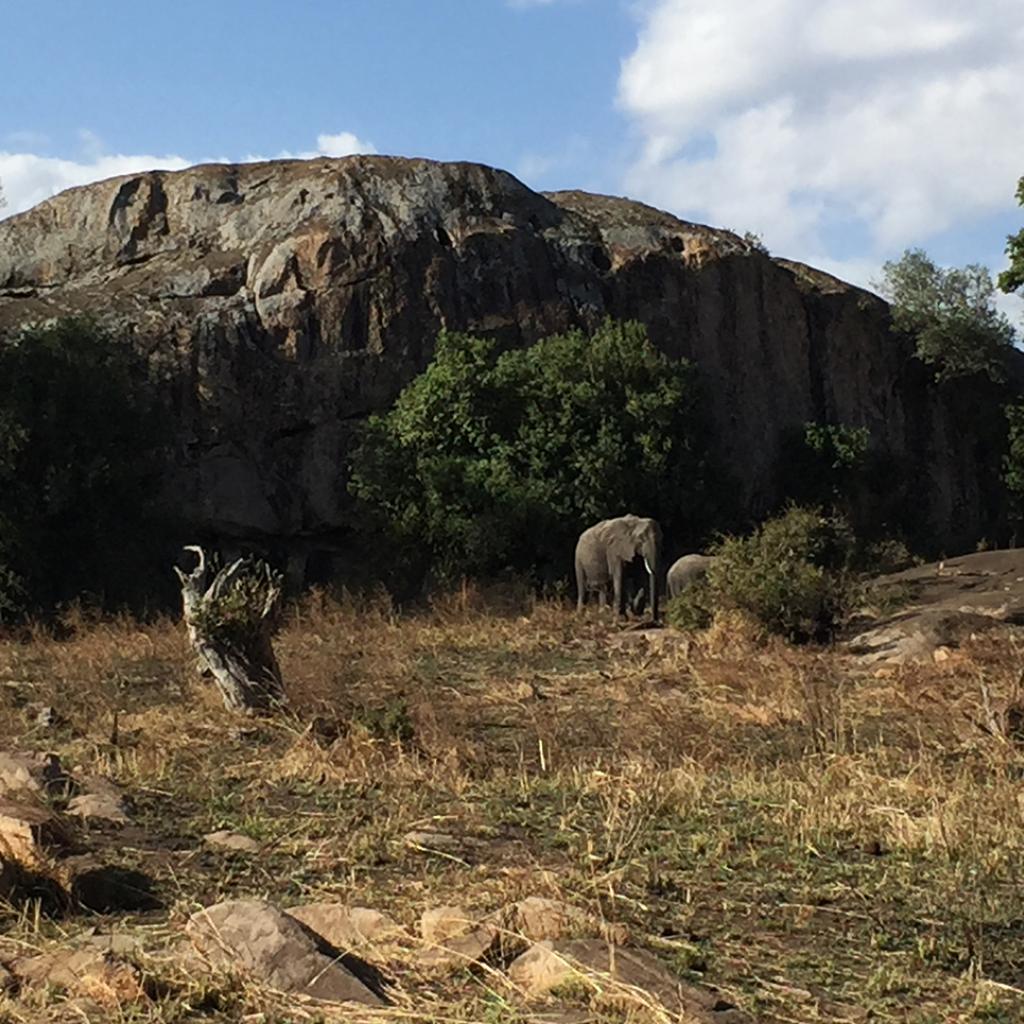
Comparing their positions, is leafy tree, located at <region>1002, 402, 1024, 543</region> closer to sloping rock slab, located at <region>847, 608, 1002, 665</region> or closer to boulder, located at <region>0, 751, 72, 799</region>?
sloping rock slab, located at <region>847, 608, 1002, 665</region>

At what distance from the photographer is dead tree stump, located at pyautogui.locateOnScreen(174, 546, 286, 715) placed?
43.4ft

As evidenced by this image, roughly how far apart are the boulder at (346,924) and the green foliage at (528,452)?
63.3 ft

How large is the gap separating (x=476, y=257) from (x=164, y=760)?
20.8 m

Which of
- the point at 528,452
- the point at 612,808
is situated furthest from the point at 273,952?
the point at 528,452

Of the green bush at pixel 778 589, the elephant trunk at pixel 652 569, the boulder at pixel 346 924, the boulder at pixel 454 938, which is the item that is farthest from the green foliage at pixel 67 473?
the boulder at pixel 454 938

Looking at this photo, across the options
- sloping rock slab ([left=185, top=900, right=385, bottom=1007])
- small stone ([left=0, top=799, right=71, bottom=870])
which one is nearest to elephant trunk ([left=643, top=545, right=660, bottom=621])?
small stone ([left=0, top=799, right=71, bottom=870])

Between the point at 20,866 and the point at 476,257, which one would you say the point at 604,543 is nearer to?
the point at 476,257

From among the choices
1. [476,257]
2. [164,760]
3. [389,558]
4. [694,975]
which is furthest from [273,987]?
[476,257]

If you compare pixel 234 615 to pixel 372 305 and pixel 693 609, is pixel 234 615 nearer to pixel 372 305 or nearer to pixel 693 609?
pixel 693 609

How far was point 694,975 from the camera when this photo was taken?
232 inches

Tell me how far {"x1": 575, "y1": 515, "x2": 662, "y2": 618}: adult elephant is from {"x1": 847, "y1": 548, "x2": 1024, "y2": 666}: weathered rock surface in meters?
3.15

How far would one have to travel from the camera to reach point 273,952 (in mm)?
5875

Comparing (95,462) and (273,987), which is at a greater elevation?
(95,462)

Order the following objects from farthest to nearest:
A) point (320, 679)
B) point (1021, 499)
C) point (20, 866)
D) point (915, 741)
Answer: point (1021, 499) → point (320, 679) → point (915, 741) → point (20, 866)
